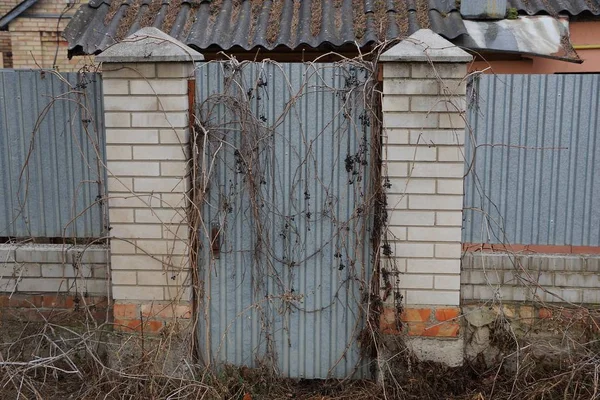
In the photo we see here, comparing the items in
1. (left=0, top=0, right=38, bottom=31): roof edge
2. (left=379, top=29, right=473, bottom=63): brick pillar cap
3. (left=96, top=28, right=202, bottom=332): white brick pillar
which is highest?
(left=0, top=0, right=38, bottom=31): roof edge

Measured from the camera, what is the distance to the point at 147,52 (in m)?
3.97

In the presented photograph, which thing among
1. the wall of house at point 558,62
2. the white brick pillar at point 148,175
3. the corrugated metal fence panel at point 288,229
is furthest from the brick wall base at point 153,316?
the wall of house at point 558,62

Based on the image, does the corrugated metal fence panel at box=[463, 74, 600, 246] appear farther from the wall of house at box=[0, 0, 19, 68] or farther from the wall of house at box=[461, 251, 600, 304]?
the wall of house at box=[0, 0, 19, 68]

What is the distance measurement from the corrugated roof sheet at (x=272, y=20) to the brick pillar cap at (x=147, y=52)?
1.94 meters

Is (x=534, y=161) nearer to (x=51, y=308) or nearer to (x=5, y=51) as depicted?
(x=51, y=308)

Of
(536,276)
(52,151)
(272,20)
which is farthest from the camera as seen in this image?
(272,20)

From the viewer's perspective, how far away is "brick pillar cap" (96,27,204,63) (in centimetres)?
396

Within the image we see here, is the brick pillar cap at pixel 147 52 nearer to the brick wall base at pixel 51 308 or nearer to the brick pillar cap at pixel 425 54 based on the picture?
the brick pillar cap at pixel 425 54

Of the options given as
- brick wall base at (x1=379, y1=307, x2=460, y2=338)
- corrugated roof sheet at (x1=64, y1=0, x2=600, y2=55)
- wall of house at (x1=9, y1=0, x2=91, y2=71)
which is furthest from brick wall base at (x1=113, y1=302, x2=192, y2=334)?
wall of house at (x1=9, y1=0, x2=91, y2=71)

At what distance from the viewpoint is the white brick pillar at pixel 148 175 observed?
13.2ft

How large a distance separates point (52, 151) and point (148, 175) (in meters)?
0.78

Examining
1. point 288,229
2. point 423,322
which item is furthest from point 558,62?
point 288,229

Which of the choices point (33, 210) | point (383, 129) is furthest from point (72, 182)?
point (383, 129)

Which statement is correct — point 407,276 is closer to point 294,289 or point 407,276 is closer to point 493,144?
point 294,289
